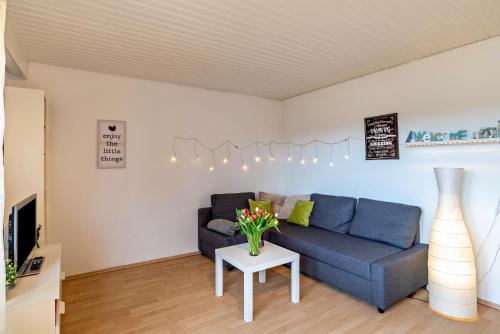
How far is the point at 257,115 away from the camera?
468 cm

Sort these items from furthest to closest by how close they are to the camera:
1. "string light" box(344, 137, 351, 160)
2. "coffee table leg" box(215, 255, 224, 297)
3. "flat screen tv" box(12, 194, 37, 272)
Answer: "string light" box(344, 137, 351, 160) < "coffee table leg" box(215, 255, 224, 297) < "flat screen tv" box(12, 194, 37, 272)

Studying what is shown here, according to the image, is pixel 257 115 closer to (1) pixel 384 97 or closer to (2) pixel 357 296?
(1) pixel 384 97

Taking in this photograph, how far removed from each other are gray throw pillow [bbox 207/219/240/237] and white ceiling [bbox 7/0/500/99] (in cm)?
189

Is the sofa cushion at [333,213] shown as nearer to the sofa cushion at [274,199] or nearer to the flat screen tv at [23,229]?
the sofa cushion at [274,199]

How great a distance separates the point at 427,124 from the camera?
9.64 ft

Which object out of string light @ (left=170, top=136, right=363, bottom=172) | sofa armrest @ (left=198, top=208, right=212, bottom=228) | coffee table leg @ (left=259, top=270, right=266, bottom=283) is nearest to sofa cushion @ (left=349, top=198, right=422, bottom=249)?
string light @ (left=170, top=136, right=363, bottom=172)

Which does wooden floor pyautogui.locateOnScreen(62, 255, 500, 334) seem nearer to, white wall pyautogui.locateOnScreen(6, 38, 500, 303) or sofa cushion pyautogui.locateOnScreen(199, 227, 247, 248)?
sofa cushion pyautogui.locateOnScreen(199, 227, 247, 248)

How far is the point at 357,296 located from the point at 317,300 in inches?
14.9

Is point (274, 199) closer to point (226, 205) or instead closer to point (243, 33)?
point (226, 205)

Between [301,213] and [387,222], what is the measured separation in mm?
1132

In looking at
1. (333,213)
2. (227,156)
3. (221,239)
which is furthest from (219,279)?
(227,156)

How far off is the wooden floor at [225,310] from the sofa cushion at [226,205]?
36.2 inches

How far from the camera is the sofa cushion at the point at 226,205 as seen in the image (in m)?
3.91

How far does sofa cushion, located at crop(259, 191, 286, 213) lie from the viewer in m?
4.25
